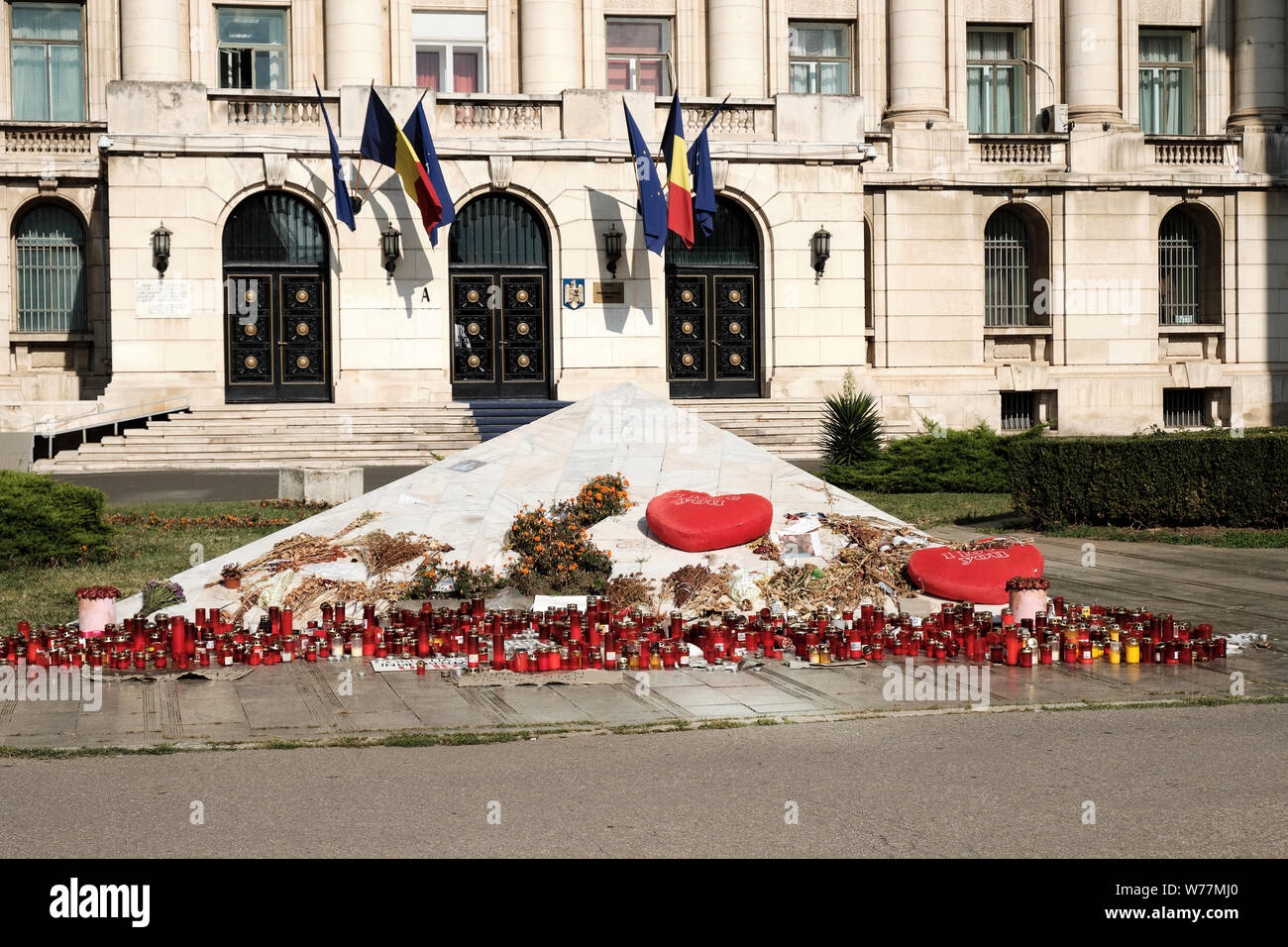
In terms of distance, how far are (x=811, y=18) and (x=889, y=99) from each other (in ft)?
10.1

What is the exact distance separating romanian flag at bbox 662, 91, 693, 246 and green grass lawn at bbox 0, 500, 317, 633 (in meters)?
14.2

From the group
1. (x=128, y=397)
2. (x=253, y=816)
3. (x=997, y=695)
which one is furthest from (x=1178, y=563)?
(x=128, y=397)

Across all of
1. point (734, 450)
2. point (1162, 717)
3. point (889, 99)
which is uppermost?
point (889, 99)

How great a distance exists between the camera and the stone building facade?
33750mm

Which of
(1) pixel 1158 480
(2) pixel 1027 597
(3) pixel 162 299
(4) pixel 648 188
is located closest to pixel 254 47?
(3) pixel 162 299

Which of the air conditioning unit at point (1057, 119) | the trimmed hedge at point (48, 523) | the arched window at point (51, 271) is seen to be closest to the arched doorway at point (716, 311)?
the air conditioning unit at point (1057, 119)

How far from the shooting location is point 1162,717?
943cm

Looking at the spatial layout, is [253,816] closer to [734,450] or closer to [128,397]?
[734,450]

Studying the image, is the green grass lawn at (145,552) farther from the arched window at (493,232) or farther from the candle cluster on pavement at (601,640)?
the arched window at (493,232)

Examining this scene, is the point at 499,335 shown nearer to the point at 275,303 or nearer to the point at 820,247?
the point at 275,303

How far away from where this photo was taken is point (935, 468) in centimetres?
2653

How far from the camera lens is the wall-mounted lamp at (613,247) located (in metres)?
34.7

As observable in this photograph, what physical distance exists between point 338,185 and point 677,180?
762 centimetres

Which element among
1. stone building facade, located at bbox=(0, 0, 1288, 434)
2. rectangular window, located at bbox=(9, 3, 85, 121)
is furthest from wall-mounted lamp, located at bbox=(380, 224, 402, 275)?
rectangular window, located at bbox=(9, 3, 85, 121)
